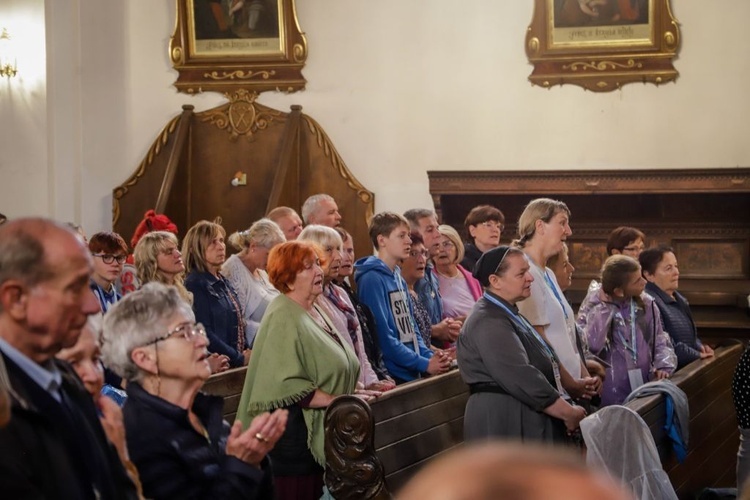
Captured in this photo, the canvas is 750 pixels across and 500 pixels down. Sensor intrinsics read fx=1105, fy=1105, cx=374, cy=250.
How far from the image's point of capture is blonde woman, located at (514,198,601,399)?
4.93m

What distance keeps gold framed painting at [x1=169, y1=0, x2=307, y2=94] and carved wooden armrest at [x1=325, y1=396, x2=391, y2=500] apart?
698 centimetres

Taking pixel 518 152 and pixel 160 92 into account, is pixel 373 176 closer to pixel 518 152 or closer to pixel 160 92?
pixel 518 152

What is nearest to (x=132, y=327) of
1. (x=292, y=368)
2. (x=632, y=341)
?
(x=292, y=368)

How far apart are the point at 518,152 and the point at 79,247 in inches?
326

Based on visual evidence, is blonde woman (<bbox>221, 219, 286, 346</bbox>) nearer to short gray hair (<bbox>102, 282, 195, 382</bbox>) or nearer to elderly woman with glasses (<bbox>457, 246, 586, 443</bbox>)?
elderly woman with glasses (<bbox>457, 246, 586, 443</bbox>)

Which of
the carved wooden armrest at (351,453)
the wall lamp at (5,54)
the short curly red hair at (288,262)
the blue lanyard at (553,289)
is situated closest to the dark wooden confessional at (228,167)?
the wall lamp at (5,54)

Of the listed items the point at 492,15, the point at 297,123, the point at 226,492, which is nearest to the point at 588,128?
the point at 492,15

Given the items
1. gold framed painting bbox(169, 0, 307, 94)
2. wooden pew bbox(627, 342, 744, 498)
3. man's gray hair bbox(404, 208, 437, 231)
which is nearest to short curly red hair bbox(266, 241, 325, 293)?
wooden pew bbox(627, 342, 744, 498)

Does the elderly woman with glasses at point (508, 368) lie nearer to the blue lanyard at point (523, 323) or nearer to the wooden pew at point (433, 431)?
the blue lanyard at point (523, 323)

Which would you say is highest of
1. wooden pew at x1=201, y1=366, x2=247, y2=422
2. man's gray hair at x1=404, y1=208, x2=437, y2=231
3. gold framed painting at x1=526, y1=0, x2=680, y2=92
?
gold framed painting at x1=526, y1=0, x2=680, y2=92

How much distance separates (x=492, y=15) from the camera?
10.2 meters

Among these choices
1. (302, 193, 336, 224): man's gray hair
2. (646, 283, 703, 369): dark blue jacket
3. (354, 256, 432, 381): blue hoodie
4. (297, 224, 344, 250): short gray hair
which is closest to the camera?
(297, 224, 344, 250): short gray hair

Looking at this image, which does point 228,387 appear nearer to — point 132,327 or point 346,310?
point 346,310

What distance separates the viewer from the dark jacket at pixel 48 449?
1913 mm
